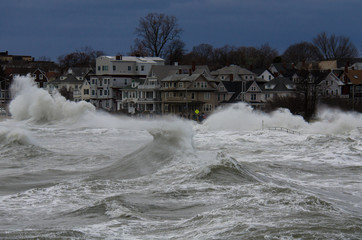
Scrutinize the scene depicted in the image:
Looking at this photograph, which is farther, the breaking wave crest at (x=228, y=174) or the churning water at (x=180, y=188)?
the breaking wave crest at (x=228, y=174)

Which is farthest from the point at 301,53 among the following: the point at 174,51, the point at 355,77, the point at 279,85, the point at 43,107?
the point at 43,107

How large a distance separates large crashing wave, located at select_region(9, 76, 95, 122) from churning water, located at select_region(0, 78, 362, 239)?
87.4ft

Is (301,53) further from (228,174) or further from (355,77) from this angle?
(228,174)

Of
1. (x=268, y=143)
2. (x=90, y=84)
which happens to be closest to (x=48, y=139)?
(x=268, y=143)

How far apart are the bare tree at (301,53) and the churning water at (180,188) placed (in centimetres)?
10049

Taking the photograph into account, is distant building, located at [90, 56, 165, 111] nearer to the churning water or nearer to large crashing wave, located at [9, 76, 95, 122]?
large crashing wave, located at [9, 76, 95, 122]

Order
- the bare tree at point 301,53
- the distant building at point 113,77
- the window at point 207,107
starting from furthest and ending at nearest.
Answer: the bare tree at point 301,53 → the distant building at point 113,77 → the window at point 207,107

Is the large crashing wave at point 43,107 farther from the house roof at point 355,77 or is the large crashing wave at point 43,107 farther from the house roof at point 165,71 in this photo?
the house roof at point 355,77

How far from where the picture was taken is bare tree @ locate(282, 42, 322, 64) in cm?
13775

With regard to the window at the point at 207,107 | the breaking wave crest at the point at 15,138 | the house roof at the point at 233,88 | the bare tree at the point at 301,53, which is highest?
the bare tree at the point at 301,53

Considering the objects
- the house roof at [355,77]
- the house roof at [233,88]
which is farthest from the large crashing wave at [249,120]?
the house roof at [355,77]

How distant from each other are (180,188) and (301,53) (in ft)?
418

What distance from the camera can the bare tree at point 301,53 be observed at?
452ft

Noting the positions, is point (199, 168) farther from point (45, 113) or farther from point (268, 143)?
point (45, 113)
